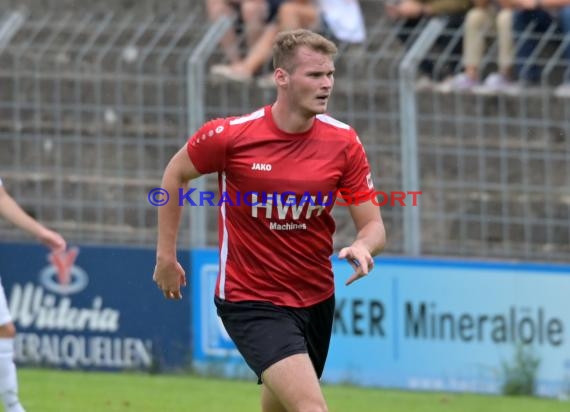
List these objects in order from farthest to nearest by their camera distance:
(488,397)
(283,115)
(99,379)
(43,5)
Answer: (43,5) → (99,379) → (488,397) → (283,115)

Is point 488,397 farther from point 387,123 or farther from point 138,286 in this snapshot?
point 138,286

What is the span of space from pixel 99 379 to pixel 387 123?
2997 mm

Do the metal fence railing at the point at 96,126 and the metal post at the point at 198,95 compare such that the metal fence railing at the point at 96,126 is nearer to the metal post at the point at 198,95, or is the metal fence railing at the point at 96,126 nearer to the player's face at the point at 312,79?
the metal post at the point at 198,95

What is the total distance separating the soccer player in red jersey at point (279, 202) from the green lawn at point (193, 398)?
119 inches

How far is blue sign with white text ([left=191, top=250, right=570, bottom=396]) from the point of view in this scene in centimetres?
1037

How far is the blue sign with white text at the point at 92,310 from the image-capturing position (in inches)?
454

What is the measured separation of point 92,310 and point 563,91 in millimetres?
4173

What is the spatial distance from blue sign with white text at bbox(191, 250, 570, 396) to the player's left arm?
12.7ft

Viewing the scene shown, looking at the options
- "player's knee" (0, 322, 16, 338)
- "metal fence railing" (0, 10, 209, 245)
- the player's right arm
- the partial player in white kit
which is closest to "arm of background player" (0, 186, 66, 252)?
the partial player in white kit

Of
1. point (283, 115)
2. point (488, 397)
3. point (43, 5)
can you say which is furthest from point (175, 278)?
point (43, 5)

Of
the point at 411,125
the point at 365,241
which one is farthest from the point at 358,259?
the point at 411,125

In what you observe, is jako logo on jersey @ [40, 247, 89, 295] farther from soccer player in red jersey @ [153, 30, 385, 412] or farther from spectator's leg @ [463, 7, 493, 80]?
soccer player in red jersey @ [153, 30, 385, 412]

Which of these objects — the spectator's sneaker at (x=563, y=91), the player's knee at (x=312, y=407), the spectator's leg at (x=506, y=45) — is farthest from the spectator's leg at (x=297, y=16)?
the player's knee at (x=312, y=407)

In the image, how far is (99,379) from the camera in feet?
36.7
